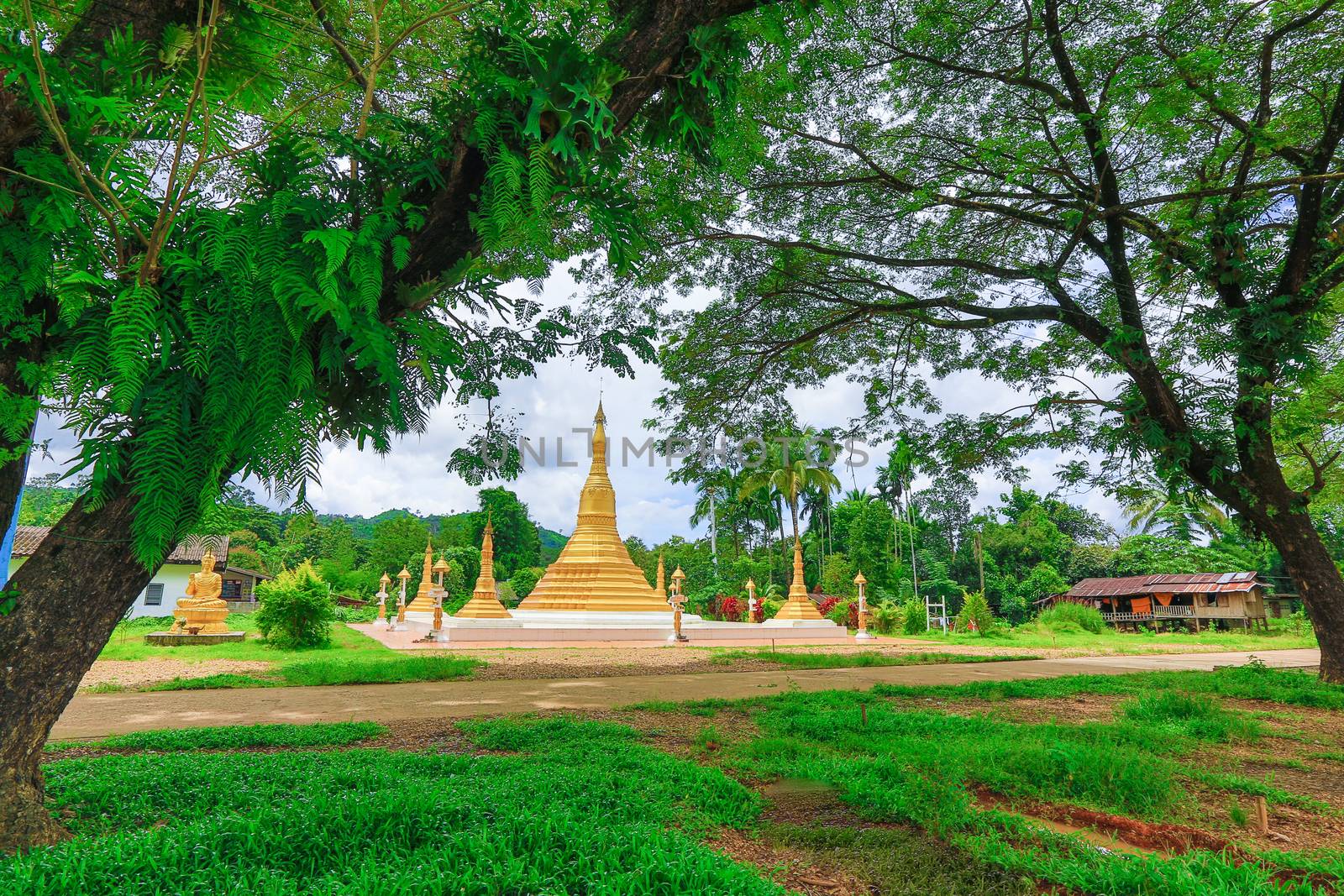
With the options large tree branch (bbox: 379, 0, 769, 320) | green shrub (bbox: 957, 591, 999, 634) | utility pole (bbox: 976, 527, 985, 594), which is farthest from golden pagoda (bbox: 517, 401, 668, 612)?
utility pole (bbox: 976, 527, 985, 594)

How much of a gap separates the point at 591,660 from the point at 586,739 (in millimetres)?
8574

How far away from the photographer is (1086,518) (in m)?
42.0

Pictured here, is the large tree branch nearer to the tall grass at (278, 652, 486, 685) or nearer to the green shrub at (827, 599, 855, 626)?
the tall grass at (278, 652, 486, 685)

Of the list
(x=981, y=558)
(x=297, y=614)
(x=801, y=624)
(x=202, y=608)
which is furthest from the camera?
(x=981, y=558)

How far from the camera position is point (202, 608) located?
15750mm

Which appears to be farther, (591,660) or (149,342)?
(591,660)

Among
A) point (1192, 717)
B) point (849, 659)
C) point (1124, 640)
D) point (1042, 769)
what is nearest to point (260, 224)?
point (1042, 769)

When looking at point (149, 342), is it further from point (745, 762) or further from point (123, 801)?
point (745, 762)

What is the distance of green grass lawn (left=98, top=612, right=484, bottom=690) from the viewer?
346 inches

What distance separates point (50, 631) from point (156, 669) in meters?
9.77

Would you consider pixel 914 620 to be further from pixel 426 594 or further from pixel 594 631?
pixel 426 594

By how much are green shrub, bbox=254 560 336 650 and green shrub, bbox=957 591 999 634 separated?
1985 centimetres

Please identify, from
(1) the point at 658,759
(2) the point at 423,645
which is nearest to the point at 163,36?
(1) the point at 658,759

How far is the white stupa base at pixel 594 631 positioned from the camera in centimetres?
1675
